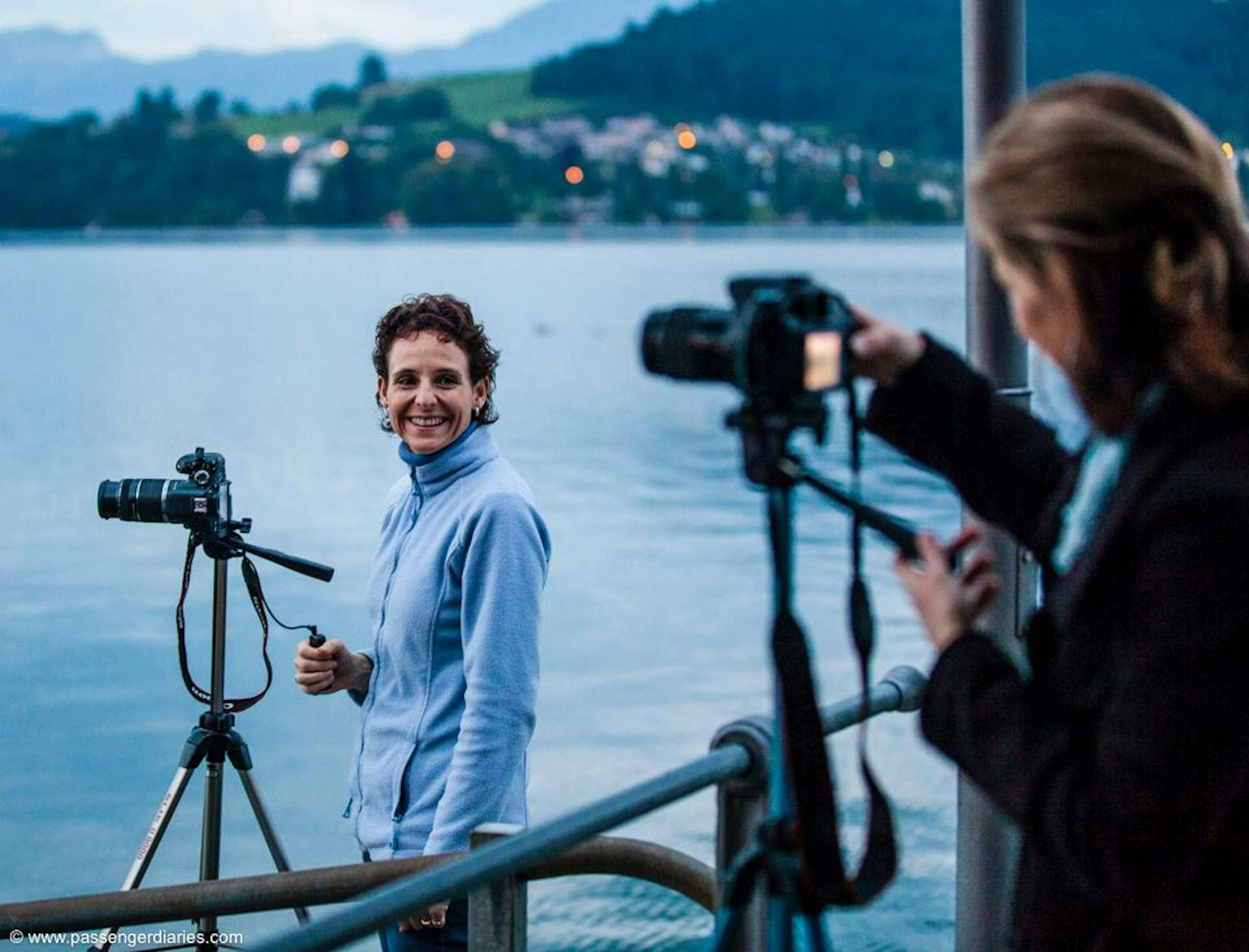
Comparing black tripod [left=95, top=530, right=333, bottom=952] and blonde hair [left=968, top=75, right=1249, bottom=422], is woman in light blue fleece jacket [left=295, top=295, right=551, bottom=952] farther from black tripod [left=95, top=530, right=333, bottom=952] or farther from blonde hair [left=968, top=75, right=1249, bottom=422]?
blonde hair [left=968, top=75, right=1249, bottom=422]

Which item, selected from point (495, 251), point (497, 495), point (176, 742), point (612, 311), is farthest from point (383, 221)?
point (497, 495)

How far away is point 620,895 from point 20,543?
1145 cm

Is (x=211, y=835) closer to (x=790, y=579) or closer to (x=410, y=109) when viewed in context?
(x=790, y=579)

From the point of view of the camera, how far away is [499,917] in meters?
1.69

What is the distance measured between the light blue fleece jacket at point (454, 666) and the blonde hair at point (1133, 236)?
122 cm

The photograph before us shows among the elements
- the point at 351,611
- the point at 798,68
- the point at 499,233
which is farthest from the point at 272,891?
the point at 499,233

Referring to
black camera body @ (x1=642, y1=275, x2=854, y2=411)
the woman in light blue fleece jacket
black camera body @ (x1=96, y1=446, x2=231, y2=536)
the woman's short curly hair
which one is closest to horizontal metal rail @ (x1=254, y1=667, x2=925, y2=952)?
black camera body @ (x1=642, y1=275, x2=854, y2=411)

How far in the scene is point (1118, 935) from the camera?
1.34m

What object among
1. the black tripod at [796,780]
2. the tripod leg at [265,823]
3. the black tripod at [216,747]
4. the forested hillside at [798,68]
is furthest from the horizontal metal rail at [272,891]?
the forested hillside at [798,68]

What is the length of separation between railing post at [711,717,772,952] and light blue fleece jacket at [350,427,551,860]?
65cm

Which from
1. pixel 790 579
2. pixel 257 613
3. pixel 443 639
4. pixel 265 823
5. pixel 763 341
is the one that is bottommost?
pixel 265 823

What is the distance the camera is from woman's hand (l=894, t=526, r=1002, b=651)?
4.50 feet

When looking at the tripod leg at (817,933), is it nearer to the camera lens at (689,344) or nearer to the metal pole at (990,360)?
the camera lens at (689,344)

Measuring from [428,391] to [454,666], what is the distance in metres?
0.41
